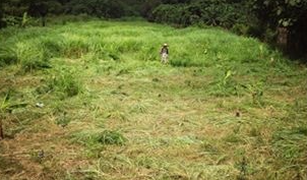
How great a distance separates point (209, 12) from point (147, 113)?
49.6 feet

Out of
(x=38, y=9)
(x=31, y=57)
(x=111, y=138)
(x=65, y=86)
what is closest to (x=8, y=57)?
(x=31, y=57)

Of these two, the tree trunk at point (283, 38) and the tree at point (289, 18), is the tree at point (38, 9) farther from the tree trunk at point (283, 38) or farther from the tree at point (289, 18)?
the tree trunk at point (283, 38)

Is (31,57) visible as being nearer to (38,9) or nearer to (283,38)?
(283,38)

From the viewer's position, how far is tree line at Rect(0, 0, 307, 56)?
563 inches

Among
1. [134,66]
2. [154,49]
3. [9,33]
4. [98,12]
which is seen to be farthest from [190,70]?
[98,12]

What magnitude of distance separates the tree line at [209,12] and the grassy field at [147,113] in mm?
1295

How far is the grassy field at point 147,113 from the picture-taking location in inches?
223

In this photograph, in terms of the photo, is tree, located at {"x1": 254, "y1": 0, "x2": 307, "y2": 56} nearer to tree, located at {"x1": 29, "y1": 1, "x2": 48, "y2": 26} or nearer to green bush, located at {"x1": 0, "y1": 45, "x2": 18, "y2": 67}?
green bush, located at {"x1": 0, "y1": 45, "x2": 18, "y2": 67}

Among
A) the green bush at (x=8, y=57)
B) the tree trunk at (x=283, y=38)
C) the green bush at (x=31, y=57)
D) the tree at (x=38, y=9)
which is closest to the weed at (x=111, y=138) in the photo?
the green bush at (x=31, y=57)

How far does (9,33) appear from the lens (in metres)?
15.9

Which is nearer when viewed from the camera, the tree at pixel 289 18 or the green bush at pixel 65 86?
the green bush at pixel 65 86

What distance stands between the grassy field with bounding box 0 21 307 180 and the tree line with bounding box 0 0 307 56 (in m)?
1.30

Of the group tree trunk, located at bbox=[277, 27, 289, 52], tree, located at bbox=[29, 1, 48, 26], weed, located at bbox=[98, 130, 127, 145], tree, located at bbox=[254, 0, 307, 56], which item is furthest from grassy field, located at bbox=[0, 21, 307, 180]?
tree, located at bbox=[29, 1, 48, 26]

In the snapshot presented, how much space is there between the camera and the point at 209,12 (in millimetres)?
22312
